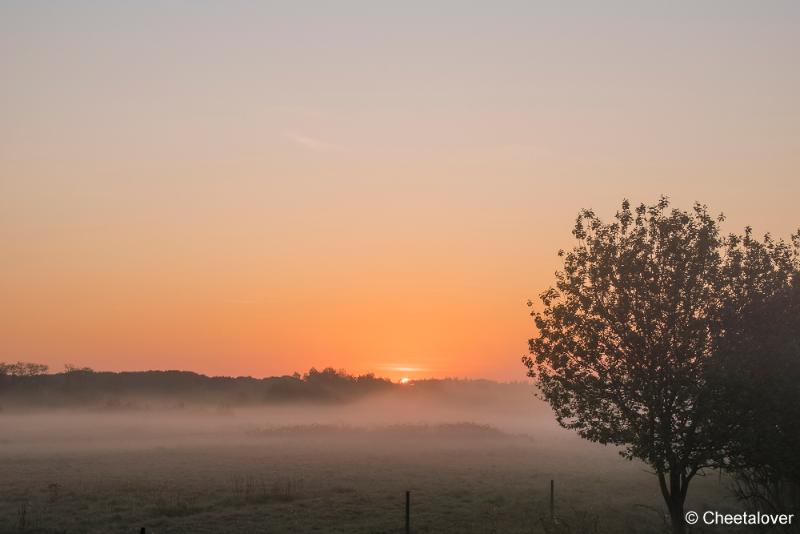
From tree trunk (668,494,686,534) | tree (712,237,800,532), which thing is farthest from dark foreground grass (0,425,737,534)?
tree (712,237,800,532)

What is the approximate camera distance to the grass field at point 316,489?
31984 mm

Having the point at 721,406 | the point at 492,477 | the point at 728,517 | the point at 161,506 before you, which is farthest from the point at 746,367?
the point at 492,477

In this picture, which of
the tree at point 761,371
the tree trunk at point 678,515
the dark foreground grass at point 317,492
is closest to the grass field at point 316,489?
the dark foreground grass at point 317,492

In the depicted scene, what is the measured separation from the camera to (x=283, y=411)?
18362 centimetres

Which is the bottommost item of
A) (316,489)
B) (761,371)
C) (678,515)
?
(316,489)

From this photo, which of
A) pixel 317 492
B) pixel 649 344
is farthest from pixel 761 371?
pixel 317 492

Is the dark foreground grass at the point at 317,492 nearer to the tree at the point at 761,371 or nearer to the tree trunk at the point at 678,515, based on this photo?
the tree trunk at the point at 678,515

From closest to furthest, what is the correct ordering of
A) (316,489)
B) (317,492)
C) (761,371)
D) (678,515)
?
(761,371), (678,515), (317,492), (316,489)

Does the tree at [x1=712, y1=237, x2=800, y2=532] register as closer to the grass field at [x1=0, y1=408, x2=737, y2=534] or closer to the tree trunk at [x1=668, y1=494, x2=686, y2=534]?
the tree trunk at [x1=668, y1=494, x2=686, y2=534]

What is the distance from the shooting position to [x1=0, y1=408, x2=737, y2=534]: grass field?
105 feet

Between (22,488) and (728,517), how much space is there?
136 ft

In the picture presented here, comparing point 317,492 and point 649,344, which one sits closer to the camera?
point 649,344

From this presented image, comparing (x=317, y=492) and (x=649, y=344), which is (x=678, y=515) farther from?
(x=317, y=492)

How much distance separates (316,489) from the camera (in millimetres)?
43438
